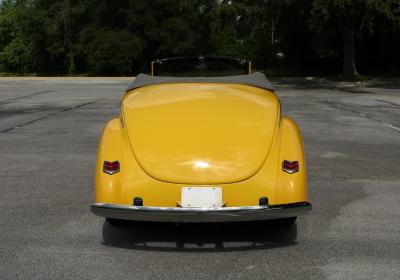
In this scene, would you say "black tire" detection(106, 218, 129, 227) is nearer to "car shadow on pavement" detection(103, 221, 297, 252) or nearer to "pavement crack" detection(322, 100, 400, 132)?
"car shadow on pavement" detection(103, 221, 297, 252)

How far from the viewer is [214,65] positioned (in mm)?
7051

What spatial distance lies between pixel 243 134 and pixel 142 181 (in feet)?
2.97

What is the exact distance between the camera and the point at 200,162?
4371mm

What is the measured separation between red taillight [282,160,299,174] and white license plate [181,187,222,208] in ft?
1.90

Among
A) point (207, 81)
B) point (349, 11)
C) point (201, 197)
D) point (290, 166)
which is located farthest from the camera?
point (349, 11)

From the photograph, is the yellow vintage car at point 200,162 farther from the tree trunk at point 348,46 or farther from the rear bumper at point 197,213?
the tree trunk at point 348,46

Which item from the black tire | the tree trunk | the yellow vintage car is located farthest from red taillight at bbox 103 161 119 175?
the tree trunk

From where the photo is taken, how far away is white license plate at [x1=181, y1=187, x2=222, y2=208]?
4195mm

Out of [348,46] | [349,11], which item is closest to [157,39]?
[348,46]

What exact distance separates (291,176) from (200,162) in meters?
0.70

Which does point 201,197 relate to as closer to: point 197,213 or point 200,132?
point 197,213

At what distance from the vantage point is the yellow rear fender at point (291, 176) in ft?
14.3

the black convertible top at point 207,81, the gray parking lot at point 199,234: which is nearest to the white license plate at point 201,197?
the gray parking lot at point 199,234

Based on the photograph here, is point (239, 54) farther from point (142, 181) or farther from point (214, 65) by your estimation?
point (142, 181)
